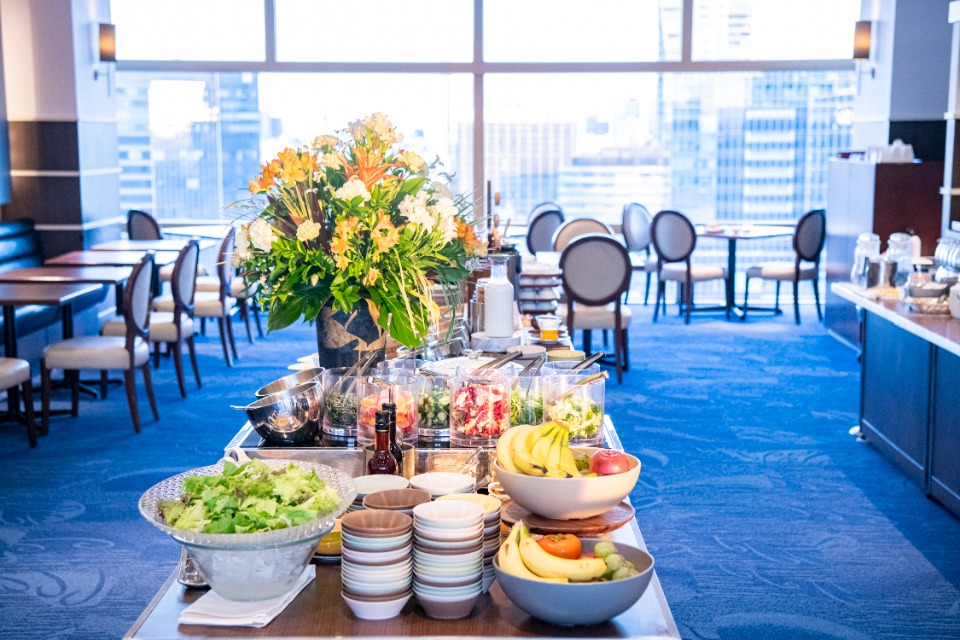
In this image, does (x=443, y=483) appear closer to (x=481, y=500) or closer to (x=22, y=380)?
(x=481, y=500)

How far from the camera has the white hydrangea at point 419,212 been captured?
105 inches

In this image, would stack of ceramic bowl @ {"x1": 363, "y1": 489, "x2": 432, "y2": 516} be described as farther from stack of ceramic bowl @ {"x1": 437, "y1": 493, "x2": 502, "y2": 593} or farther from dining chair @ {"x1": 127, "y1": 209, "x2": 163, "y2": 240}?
dining chair @ {"x1": 127, "y1": 209, "x2": 163, "y2": 240}

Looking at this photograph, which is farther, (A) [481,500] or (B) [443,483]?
(B) [443,483]

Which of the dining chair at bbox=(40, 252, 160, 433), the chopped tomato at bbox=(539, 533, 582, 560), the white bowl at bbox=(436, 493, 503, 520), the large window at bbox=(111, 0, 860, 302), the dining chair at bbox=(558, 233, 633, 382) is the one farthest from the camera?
the large window at bbox=(111, 0, 860, 302)

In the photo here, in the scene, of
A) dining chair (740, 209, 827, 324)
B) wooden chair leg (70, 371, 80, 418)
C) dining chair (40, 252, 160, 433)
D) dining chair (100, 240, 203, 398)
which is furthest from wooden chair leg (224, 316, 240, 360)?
dining chair (740, 209, 827, 324)

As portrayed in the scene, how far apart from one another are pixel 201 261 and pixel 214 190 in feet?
2.95

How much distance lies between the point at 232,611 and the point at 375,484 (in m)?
0.47

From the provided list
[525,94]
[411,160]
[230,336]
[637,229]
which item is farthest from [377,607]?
[525,94]

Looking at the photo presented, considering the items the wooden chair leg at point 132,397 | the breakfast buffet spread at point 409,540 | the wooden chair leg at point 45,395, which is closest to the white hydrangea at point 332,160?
the breakfast buffet spread at point 409,540

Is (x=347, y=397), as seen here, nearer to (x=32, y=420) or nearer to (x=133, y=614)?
(x=133, y=614)

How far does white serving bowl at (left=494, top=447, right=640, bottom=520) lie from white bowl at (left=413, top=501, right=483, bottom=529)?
0.15 m

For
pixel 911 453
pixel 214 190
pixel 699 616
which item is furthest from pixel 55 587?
pixel 214 190

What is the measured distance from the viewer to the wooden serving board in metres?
2.07

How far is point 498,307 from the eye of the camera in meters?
3.73
